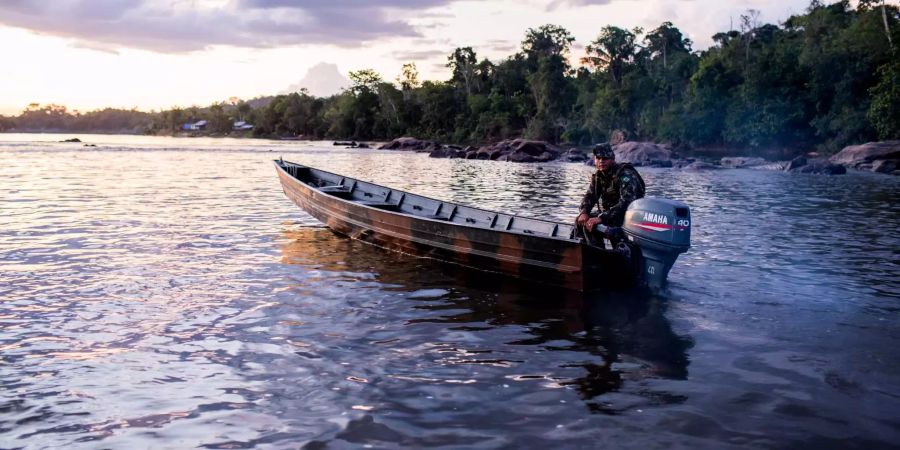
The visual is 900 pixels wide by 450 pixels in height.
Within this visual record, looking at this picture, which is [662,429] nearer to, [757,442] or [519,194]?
[757,442]

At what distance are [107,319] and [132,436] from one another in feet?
11.8

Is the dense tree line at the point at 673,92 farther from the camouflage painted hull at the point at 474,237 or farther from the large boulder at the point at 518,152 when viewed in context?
the camouflage painted hull at the point at 474,237

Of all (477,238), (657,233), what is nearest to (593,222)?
(657,233)

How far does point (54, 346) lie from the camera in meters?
7.17

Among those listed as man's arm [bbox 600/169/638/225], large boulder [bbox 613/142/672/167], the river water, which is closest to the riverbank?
large boulder [bbox 613/142/672/167]

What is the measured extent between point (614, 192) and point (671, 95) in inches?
2665

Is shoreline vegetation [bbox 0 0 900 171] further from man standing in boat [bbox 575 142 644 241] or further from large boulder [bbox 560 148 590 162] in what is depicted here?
man standing in boat [bbox 575 142 644 241]

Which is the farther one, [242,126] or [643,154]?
[242,126]

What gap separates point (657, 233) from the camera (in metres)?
8.67

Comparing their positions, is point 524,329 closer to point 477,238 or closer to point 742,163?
point 477,238

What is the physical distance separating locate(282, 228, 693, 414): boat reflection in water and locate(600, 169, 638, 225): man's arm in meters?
1.11

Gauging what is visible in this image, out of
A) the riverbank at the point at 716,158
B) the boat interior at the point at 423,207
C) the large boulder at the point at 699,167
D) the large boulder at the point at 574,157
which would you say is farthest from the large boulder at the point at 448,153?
the boat interior at the point at 423,207

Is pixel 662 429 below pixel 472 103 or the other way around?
below

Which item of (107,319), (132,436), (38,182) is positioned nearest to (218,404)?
(132,436)
